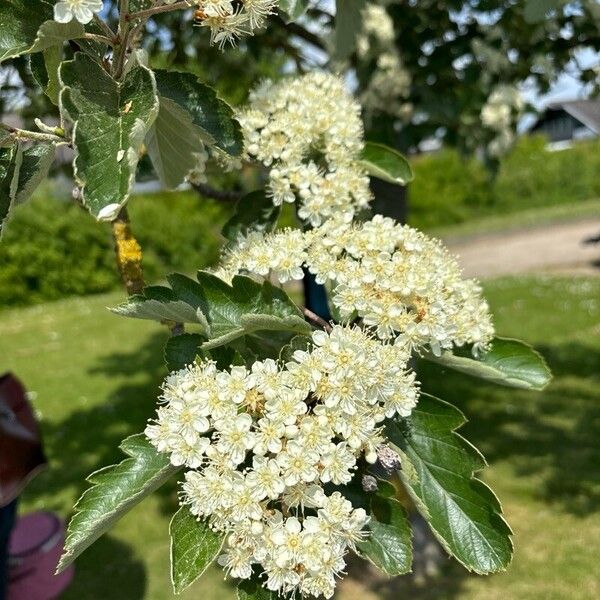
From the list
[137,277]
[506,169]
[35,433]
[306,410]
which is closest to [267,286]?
[306,410]

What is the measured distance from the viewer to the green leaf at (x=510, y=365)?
158cm

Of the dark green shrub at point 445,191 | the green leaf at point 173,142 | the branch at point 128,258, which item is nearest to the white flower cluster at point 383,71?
the branch at point 128,258

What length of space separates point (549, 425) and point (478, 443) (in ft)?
2.36

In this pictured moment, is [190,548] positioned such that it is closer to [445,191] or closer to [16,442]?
[16,442]

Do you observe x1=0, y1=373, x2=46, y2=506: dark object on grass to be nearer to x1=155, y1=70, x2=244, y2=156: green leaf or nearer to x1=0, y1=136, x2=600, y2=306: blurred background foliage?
x1=155, y1=70, x2=244, y2=156: green leaf

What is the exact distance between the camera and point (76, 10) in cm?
101

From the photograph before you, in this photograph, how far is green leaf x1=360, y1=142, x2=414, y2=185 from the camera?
6.09ft

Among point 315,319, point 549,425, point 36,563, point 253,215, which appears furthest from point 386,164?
point 549,425

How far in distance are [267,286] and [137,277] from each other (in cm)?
42

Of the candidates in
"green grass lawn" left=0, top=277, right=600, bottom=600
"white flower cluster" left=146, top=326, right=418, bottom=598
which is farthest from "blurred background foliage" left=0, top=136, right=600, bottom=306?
"white flower cluster" left=146, top=326, right=418, bottom=598

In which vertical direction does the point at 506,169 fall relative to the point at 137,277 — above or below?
below

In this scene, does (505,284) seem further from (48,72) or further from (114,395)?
(48,72)

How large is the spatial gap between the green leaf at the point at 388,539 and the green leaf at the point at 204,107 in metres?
0.73

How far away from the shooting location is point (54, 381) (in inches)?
336
